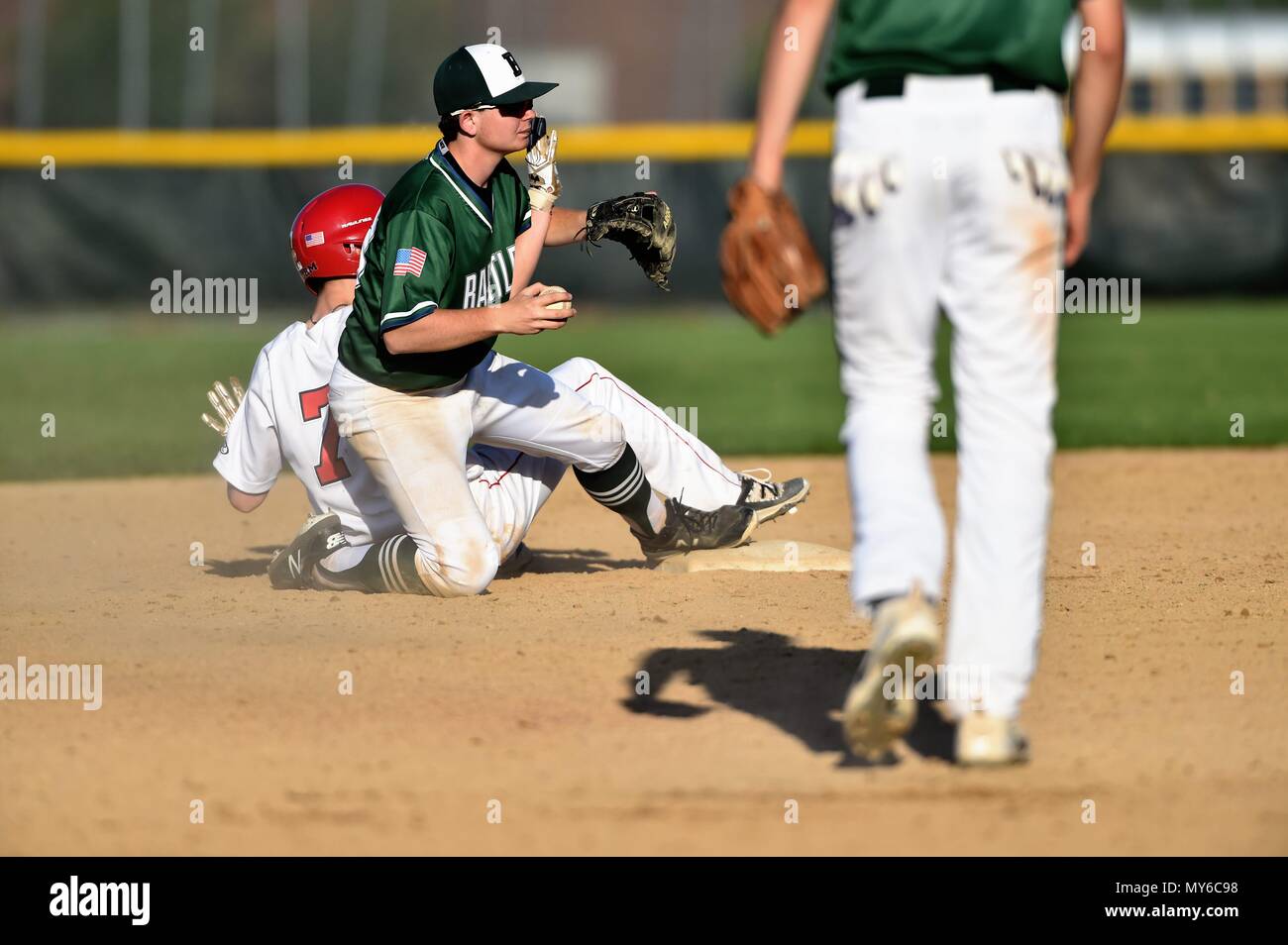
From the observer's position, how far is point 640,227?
5.27 metres

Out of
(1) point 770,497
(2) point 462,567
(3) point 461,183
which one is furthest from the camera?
(1) point 770,497

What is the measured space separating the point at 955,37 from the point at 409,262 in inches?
80.7

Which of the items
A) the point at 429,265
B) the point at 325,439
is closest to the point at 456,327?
the point at 429,265

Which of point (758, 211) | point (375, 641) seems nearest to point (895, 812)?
point (758, 211)

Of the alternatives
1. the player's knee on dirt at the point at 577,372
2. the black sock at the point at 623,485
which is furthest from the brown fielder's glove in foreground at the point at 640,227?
the black sock at the point at 623,485

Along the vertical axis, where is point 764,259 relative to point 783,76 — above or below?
below

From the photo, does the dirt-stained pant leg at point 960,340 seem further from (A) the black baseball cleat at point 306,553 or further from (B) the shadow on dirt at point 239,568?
(B) the shadow on dirt at point 239,568

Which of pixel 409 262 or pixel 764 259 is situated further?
pixel 409 262

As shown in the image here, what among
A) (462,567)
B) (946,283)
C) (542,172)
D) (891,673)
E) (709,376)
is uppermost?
(709,376)

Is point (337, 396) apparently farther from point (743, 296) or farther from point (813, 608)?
point (743, 296)

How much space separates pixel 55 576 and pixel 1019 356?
397 centimetres

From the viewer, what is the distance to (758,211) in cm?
316

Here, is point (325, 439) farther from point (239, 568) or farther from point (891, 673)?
point (891, 673)

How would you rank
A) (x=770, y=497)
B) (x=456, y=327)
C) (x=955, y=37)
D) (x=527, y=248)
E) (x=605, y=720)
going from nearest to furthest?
(x=955, y=37), (x=605, y=720), (x=456, y=327), (x=527, y=248), (x=770, y=497)
